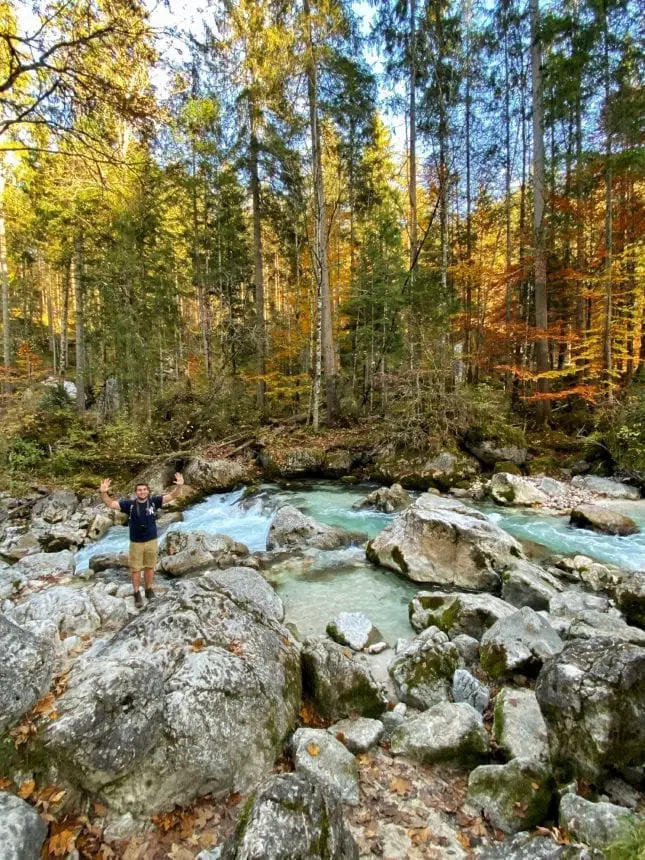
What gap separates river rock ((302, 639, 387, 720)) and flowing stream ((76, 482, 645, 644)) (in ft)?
4.85

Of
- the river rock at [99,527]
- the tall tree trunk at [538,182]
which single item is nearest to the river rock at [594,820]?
the river rock at [99,527]

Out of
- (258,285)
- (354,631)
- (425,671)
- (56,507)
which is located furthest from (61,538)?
(258,285)

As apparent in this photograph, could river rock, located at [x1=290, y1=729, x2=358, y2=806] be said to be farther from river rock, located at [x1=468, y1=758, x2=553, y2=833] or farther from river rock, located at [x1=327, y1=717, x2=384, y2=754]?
river rock, located at [x1=468, y1=758, x2=553, y2=833]

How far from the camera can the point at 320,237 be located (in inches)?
583

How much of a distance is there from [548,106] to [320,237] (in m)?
8.10

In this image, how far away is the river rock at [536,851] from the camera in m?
1.88

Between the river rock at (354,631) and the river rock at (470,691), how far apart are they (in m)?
1.32

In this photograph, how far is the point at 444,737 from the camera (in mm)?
3221

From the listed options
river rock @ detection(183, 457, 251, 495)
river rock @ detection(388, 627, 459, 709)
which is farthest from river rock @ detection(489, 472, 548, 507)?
river rock @ detection(183, 457, 251, 495)

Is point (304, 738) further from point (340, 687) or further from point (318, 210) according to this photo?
point (318, 210)

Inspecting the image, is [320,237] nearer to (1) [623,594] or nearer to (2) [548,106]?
(2) [548,106]

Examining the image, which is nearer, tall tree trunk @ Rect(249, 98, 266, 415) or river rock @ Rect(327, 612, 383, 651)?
river rock @ Rect(327, 612, 383, 651)

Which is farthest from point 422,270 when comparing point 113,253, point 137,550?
point 137,550

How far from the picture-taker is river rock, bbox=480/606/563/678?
4.11 m
